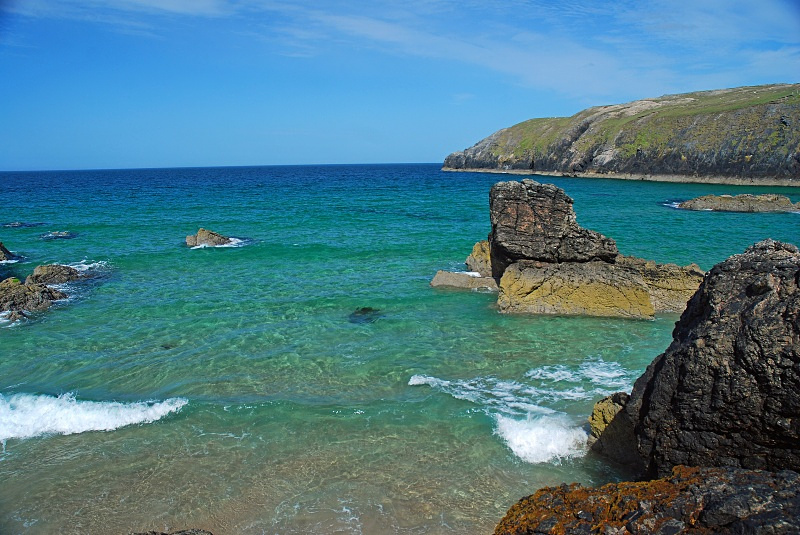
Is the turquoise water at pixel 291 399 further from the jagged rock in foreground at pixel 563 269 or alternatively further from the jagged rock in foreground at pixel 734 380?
the jagged rock in foreground at pixel 734 380

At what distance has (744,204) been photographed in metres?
57.1

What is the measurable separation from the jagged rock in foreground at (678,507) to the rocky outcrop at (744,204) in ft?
194

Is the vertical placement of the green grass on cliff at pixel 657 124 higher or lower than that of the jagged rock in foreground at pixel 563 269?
higher

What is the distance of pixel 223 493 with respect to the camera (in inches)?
376

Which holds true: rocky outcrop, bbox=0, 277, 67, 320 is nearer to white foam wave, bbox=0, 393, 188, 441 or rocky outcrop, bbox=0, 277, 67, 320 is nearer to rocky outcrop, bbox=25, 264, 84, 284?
rocky outcrop, bbox=25, 264, 84, 284

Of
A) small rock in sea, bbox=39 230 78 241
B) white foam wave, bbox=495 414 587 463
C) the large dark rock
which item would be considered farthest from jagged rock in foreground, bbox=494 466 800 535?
small rock in sea, bbox=39 230 78 241

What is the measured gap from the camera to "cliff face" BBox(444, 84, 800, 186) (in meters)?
86.6

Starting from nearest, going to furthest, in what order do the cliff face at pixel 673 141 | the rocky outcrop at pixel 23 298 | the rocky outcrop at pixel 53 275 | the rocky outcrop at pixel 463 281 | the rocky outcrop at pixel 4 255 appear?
the rocky outcrop at pixel 23 298 < the rocky outcrop at pixel 463 281 < the rocky outcrop at pixel 53 275 < the rocky outcrop at pixel 4 255 < the cliff face at pixel 673 141

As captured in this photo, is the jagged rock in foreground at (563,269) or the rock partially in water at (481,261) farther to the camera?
the rock partially in water at (481,261)

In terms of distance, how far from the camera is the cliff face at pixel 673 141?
8662 cm

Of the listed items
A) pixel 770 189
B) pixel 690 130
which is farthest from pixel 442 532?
pixel 690 130

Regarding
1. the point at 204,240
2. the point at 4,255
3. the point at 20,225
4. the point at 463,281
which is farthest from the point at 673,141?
the point at 4,255

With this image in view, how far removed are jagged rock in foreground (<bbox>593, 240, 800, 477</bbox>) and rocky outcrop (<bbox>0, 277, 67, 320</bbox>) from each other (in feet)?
68.6

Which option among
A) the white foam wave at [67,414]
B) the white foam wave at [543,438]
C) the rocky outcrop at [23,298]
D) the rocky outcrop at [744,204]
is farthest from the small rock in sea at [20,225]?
the rocky outcrop at [744,204]
